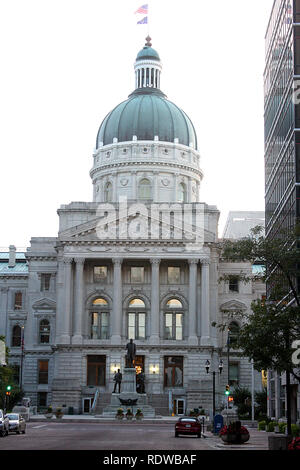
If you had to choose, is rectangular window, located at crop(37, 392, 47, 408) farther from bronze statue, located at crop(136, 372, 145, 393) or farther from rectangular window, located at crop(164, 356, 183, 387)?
bronze statue, located at crop(136, 372, 145, 393)

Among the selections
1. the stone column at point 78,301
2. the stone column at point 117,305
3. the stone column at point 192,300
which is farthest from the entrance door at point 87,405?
the stone column at point 192,300

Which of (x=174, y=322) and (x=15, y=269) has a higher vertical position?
(x=15, y=269)

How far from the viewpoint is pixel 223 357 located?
339 feet

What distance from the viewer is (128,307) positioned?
333 feet

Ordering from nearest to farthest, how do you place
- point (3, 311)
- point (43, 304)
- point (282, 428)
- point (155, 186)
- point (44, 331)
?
point (282, 428) → point (43, 304) → point (44, 331) → point (3, 311) → point (155, 186)

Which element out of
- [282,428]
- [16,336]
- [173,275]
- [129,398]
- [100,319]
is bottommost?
[282,428]

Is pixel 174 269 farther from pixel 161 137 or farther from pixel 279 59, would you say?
pixel 279 59

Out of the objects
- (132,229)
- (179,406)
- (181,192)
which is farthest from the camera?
(181,192)

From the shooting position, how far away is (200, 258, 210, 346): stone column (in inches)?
3853

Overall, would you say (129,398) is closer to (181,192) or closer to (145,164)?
(181,192)

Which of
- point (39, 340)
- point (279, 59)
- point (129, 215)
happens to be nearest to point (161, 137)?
point (129, 215)

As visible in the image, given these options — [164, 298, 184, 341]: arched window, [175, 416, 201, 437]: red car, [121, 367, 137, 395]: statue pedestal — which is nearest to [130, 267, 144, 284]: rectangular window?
[164, 298, 184, 341]: arched window

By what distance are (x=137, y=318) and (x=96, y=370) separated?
24.7ft

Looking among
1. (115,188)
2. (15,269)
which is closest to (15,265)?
(15,269)
